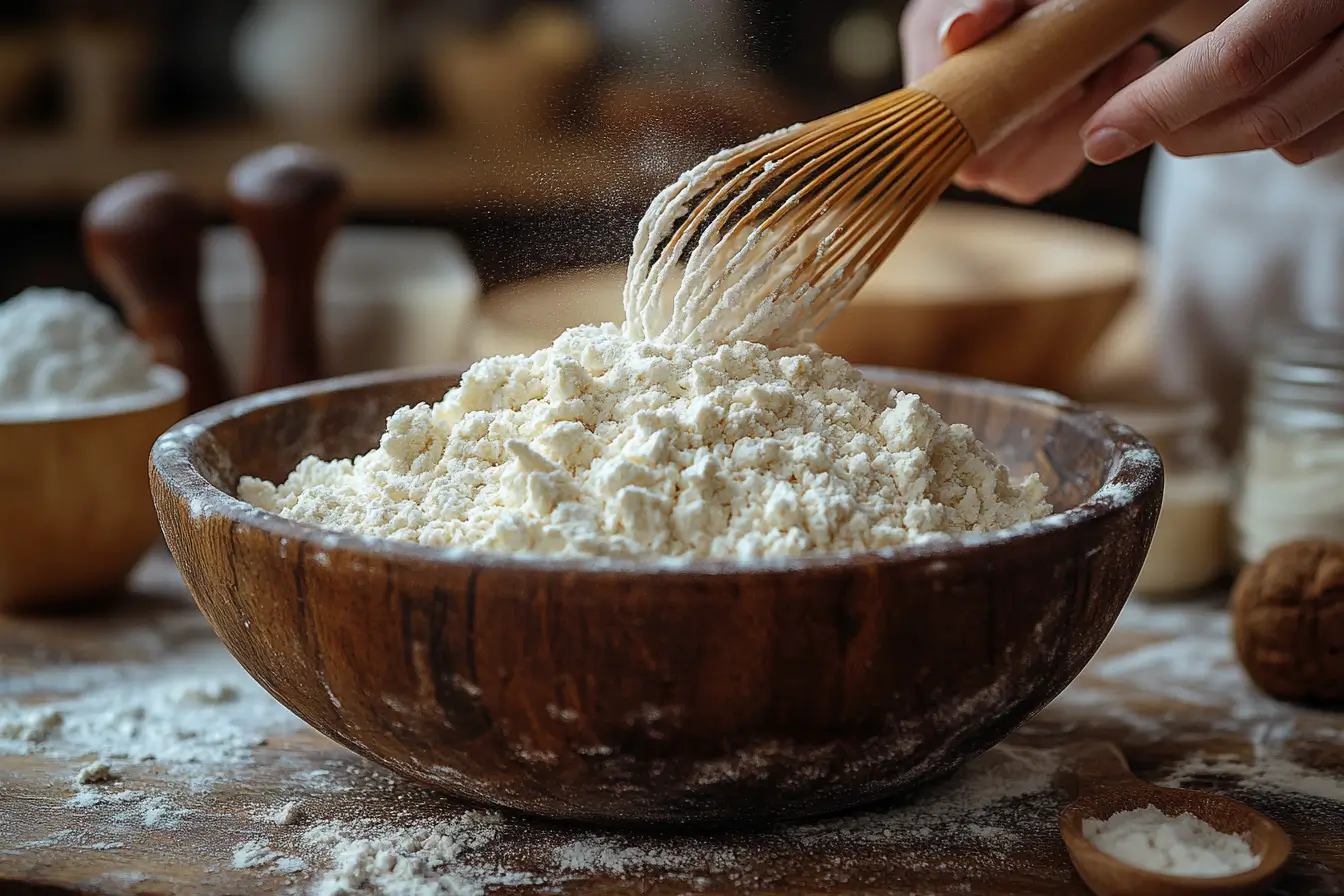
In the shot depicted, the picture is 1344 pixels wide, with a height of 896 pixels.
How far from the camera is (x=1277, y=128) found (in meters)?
0.62

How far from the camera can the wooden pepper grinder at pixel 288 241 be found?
93 centimetres

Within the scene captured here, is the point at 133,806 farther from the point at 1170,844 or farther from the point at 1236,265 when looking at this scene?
the point at 1236,265

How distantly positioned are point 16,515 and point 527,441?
0.40m

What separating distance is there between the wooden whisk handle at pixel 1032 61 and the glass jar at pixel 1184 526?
12.7 inches

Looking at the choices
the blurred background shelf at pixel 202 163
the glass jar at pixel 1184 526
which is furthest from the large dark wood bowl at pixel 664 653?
the blurred background shelf at pixel 202 163

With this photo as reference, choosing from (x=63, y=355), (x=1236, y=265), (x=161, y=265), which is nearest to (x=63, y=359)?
(x=63, y=355)

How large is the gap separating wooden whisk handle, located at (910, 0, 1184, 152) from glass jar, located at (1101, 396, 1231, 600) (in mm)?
Answer: 323

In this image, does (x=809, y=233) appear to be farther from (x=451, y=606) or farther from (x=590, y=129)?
(x=451, y=606)

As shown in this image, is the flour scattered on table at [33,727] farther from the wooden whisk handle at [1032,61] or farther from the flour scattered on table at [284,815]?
the wooden whisk handle at [1032,61]

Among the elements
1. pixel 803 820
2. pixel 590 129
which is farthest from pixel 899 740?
pixel 590 129

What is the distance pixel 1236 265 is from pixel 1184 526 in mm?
415

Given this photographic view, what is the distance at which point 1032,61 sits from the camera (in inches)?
24.9

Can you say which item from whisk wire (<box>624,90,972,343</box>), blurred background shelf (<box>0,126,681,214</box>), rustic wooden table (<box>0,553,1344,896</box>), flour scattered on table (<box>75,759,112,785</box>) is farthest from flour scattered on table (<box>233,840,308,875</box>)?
blurred background shelf (<box>0,126,681,214</box>)

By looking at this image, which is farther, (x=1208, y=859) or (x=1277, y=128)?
(x=1277, y=128)
